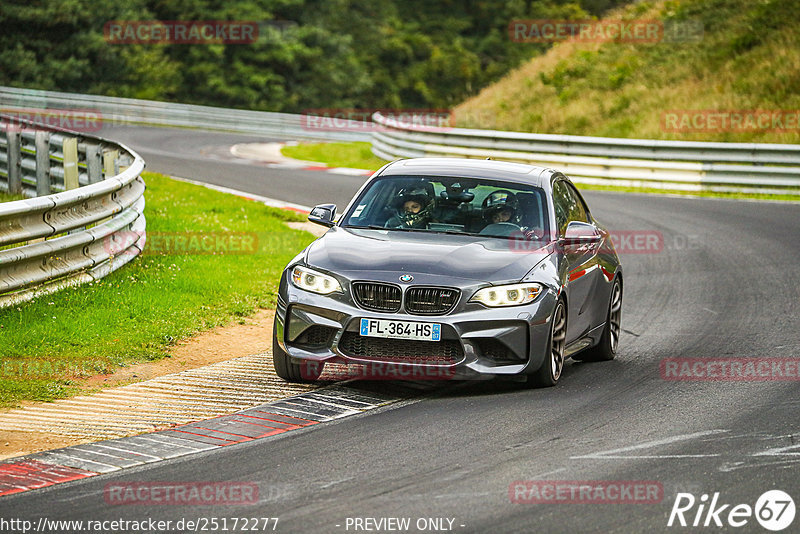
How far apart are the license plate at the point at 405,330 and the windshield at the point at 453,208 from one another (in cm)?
134

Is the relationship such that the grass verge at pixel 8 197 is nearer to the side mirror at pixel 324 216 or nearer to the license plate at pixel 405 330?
the side mirror at pixel 324 216

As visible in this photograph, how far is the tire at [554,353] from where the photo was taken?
8586 mm

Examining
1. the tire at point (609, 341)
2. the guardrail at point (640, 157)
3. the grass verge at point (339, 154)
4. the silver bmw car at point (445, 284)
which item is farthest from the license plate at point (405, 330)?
the grass verge at point (339, 154)

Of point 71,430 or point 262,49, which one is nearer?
point 71,430

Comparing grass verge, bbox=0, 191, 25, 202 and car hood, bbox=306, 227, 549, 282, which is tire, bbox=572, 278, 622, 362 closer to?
car hood, bbox=306, 227, 549, 282

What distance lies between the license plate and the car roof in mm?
1977

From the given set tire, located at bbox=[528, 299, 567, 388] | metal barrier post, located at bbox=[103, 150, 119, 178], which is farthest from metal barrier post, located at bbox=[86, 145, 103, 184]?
tire, located at bbox=[528, 299, 567, 388]

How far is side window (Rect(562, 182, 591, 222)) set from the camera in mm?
10359

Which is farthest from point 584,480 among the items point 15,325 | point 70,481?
point 15,325

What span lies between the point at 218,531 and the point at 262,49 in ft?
198

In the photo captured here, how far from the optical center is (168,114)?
45.3m

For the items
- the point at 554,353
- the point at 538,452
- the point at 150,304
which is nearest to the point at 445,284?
the point at 554,353

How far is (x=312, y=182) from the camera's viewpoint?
976 inches

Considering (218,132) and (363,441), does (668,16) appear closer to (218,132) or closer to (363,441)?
(218,132)
